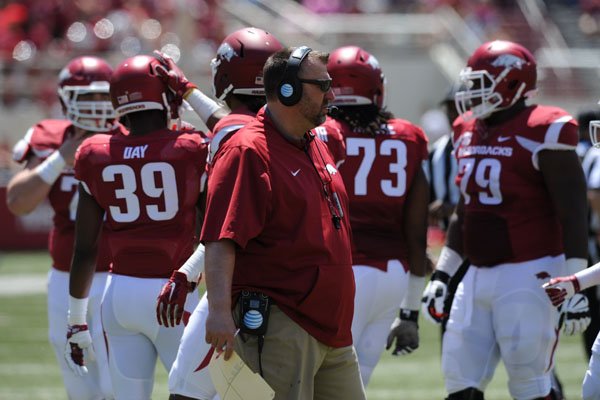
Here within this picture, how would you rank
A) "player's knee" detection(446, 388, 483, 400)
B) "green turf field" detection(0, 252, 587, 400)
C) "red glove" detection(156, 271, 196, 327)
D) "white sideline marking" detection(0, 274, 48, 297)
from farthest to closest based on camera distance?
1. "white sideline marking" detection(0, 274, 48, 297)
2. "green turf field" detection(0, 252, 587, 400)
3. "player's knee" detection(446, 388, 483, 400)
4. "red glove" detection(156, 271, 196, 327)

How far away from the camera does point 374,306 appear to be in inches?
225

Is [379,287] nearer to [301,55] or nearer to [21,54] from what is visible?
[301,55]

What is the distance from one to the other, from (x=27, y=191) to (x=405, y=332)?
86.4 inches

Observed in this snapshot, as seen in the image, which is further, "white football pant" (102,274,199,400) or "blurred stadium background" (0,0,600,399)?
"blurred stadium background" (0,0,600,399)

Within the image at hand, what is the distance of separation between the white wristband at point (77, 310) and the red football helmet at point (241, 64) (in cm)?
117

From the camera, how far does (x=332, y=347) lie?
4.29m

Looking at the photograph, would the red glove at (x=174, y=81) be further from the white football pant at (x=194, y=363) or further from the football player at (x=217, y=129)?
the white football pant at (x=194, y=363)

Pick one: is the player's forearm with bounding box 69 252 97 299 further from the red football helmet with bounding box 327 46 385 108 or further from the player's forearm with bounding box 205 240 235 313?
the red football helmet with bounding box 327 46 385 108

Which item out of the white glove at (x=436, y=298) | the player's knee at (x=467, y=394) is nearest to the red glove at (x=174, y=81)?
the white glove at (x=436, y=298)

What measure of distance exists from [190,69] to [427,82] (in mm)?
4683

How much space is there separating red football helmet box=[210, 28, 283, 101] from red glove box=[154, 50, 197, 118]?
218 mm

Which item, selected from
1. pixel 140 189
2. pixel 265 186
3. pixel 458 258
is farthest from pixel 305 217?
pixel 458 258

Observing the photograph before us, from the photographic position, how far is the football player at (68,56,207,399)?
5.12 meters

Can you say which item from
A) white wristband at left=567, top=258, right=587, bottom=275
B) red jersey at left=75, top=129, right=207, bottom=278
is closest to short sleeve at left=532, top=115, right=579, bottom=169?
white wristband at left=567, top=258, right=587, bottom=275
